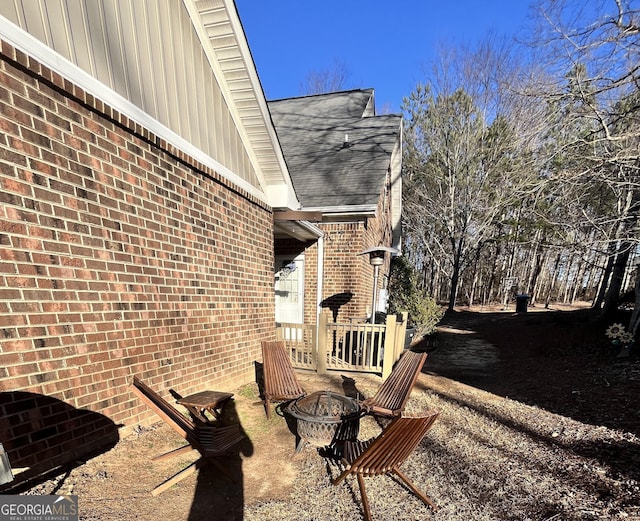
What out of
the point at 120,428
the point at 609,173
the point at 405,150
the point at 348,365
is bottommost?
the point at 348,365

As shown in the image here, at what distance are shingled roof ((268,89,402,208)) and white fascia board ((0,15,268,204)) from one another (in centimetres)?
408

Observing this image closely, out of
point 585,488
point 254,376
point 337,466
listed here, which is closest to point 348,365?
point 254,376

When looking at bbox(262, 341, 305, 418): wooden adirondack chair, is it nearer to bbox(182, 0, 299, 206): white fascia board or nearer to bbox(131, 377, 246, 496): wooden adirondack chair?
bbox(131, 377, 246, 496): wooden adirondack chair

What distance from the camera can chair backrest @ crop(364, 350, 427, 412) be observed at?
12.1 feet

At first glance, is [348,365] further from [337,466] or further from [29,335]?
[29,335]

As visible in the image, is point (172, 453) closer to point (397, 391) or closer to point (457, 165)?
point (397, 391)

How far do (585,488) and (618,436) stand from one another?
1.46 meters

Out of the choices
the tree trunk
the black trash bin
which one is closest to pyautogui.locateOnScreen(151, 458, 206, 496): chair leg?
the tree trunk

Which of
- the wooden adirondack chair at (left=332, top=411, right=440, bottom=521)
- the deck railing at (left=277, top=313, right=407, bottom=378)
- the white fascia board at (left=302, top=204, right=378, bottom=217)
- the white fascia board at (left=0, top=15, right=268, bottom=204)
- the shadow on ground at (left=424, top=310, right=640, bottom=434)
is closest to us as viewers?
the white fascia board at (left=0, top=15, right=268, bottom=204)

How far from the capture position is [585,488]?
2.61m

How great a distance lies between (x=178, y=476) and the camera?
7.93 feet

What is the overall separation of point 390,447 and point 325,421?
794mm

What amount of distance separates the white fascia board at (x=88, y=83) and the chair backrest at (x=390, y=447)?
3636mm

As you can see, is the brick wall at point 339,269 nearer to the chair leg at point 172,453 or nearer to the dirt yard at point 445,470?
the dirt yard at point 445,470
